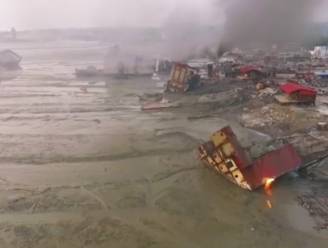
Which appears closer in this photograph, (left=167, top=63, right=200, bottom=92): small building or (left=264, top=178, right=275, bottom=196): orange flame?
(left=264, top=178, right=275, bottom=196): orange flame

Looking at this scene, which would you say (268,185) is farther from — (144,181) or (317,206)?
(144,181)

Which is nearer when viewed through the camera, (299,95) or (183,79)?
(299,95)

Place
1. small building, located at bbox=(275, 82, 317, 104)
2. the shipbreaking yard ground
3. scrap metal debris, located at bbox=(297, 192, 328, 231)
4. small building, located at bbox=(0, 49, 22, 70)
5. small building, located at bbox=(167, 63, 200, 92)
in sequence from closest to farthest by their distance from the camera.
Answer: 1. the shipbreaking yard ground
2. scrap metal debris, located at bbox=(297, 192, 328, 231)
3. small building, located at bbox=(275, 82, 317, 104)
4. small building, located at bbox=(167, 63, 200, 92)
5. small building, located at bbox=(0, 49, 22, 70)

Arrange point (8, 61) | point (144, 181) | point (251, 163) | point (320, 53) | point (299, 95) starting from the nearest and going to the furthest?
point (251, 163)
point (144, 181)
point (299, 95)
point (8, 61)
point (320, 53)

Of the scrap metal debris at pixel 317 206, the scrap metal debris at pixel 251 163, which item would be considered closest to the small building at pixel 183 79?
the scrap metal debris at pixel 251 163

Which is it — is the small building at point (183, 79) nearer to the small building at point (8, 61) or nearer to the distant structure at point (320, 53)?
the distant structure at point (320, 53)

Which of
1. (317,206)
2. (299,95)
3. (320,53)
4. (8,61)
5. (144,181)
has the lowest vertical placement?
(8,61)

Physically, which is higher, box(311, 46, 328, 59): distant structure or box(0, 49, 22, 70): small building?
box(311, 46, 328, 59): distant structure

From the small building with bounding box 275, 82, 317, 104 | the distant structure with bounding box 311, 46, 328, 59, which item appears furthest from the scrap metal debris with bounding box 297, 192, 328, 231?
the distant structure with bounding box 311, 46, 328, 59

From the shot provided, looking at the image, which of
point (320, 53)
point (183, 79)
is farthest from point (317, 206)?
point (320, 53)

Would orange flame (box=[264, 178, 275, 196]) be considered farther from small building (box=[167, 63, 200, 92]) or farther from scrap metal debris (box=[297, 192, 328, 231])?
small building (box=[167, 63, 200, 92])
